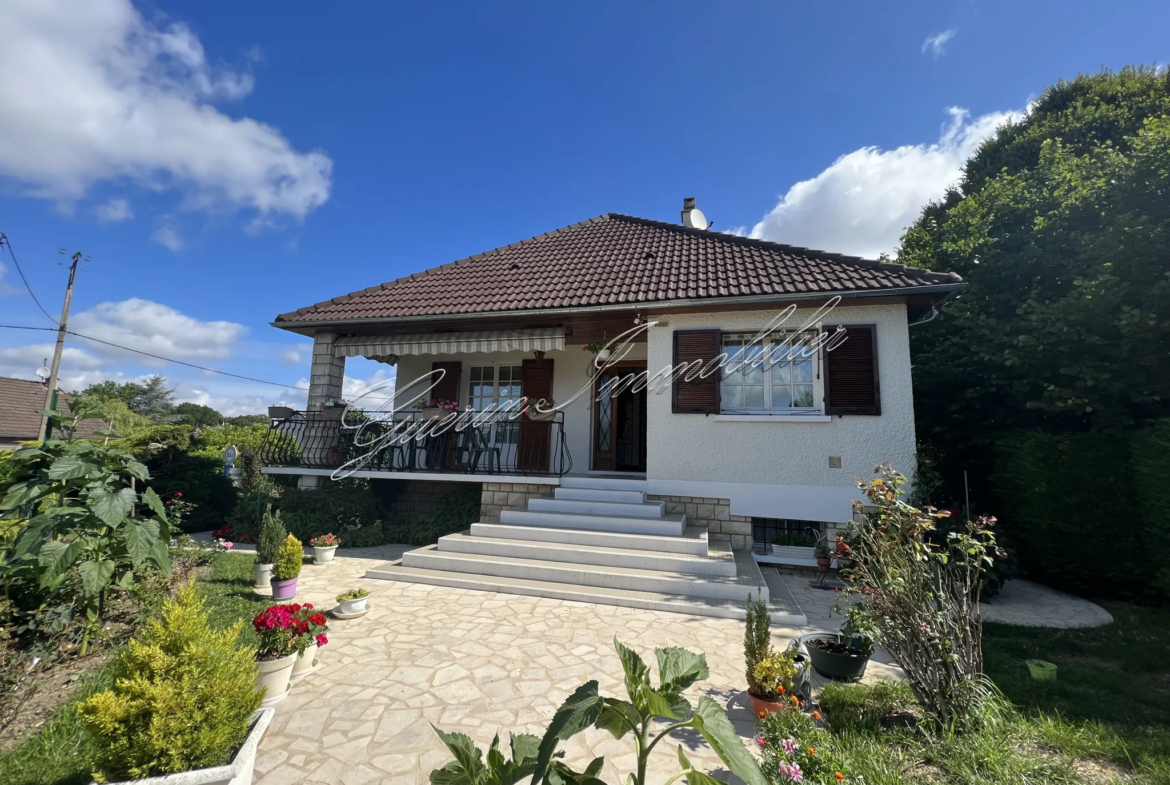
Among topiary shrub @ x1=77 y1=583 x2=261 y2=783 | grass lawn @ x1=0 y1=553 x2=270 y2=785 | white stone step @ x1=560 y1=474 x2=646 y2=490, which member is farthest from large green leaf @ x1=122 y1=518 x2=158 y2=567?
white stone step @ x1=560 y1=474 x2=646 y2=490

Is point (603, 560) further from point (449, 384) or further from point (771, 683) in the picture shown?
point (449, 384)

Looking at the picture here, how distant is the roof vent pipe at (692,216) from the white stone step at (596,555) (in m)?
9.10

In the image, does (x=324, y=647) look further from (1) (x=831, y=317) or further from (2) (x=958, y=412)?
(2) (x=958, y=412)

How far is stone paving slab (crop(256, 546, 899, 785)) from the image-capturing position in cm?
300

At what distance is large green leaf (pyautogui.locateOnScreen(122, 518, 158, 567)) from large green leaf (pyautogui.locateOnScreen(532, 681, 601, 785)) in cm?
409

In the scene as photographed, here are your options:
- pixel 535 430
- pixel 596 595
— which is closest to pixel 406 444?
pixel 535 430

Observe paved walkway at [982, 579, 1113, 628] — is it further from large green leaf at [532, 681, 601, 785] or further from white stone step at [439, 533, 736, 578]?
large green leaf at [532, 681, 601, 785]

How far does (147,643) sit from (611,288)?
26.8 ft

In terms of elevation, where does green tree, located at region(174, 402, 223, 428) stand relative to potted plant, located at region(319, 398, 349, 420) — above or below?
above

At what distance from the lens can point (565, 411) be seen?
10438 mm

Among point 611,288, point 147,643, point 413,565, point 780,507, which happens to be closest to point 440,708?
point 147,643

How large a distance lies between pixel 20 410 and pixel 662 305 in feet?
120

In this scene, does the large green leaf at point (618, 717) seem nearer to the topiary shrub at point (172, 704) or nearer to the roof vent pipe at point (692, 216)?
the topiary shrub at point (172, 704)

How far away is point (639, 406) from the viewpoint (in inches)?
418
